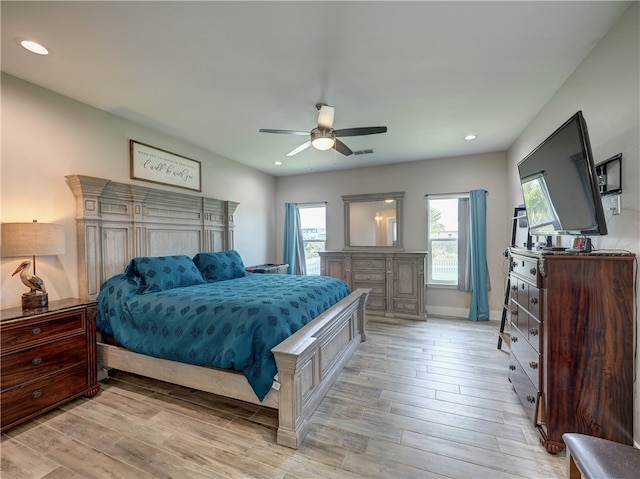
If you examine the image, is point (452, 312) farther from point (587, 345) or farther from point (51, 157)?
point (51, 157)

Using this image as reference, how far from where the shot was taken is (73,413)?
212cm

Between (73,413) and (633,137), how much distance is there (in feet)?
14.0

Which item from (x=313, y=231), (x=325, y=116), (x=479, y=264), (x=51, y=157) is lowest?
(x=479, y=264)

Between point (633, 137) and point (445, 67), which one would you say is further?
point (445, 67)

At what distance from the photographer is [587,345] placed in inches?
63.8

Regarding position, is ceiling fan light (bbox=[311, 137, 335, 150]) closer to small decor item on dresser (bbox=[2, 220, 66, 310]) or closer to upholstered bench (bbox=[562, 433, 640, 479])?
small decor item on dresser (bbox=[2, 220, 66, 310])

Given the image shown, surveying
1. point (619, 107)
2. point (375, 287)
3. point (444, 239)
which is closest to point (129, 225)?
point (375, 287)

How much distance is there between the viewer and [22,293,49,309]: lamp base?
7.14 ft

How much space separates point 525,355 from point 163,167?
4.26m

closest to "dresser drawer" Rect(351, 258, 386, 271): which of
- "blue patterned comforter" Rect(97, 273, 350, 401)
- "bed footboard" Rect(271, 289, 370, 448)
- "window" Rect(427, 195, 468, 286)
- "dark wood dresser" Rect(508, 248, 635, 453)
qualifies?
"window" Rect(427, 195, 468, 286)

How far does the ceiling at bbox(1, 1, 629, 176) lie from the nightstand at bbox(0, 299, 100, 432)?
195 cm

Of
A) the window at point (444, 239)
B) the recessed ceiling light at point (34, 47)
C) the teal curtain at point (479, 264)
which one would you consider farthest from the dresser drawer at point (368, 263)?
the recessed ceiling light at point (34, 47)

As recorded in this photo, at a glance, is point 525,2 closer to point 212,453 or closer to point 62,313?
point 212,453

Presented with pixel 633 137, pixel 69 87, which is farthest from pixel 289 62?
pixel 633 137
